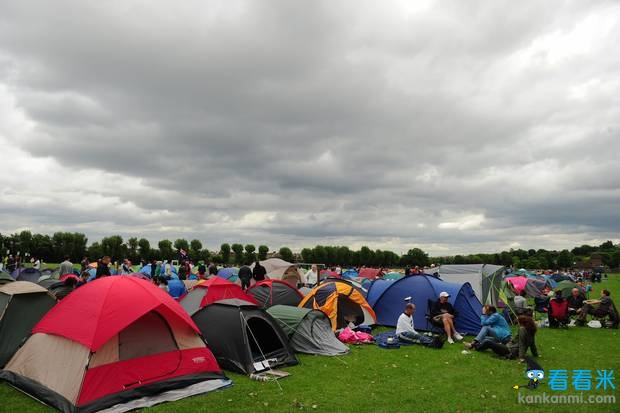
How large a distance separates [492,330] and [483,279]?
312 inches

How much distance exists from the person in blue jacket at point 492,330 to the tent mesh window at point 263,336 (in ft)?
17.8

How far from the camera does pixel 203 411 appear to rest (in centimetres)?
651

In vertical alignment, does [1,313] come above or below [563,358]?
above

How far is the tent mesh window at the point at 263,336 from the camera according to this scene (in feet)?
31.2

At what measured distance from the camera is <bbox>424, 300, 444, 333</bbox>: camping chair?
12.9 metres

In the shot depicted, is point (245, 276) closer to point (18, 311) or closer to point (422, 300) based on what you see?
point (422, 300)

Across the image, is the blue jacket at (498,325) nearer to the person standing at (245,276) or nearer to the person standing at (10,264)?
the person standing at (245,276)

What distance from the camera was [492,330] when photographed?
11.1 m

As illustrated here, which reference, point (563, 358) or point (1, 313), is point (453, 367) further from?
point (1, 313)

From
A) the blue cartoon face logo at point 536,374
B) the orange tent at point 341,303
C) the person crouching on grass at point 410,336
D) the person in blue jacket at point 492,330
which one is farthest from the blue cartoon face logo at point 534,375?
the orange tent at point 341,303

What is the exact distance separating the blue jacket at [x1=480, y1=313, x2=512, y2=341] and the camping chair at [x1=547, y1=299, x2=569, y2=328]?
17.5ft

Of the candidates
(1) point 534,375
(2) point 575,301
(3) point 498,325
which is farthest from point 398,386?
(2) point 575,301

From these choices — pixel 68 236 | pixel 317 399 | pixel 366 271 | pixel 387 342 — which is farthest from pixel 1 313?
pixel 68 236

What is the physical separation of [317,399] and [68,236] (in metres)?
88.2
